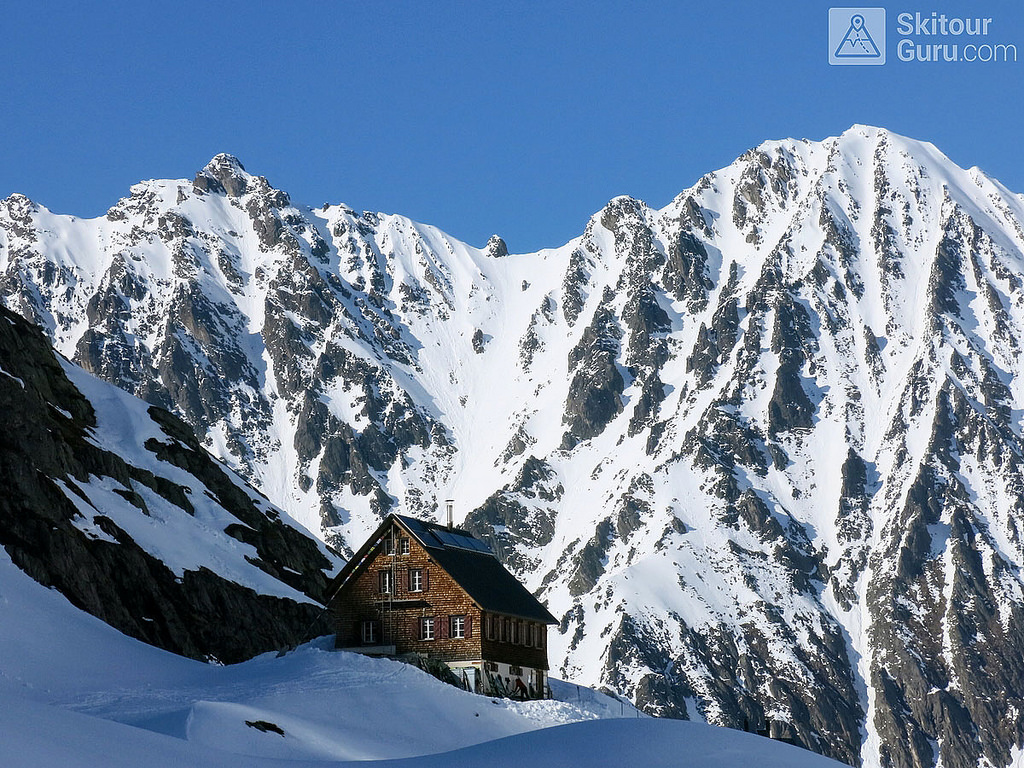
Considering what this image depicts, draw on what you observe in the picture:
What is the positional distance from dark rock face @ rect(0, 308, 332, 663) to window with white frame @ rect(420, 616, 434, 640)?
1329 centimetres

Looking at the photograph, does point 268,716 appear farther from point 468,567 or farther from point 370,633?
point 468,567

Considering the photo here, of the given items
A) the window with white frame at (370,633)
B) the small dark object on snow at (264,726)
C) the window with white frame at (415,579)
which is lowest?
the small dark object on snow at (264,726)

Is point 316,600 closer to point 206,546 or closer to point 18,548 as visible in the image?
point 206,546

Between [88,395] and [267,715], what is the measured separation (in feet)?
235

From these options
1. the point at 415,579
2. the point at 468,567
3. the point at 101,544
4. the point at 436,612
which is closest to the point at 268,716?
the point at 436,612

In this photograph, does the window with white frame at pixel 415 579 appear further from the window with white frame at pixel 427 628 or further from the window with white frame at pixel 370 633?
the window with white frame at pixel 370 633

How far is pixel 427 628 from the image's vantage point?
85.4 meters

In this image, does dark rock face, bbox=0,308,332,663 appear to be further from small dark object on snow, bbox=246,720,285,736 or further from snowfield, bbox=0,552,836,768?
small dark object on snow, bbox=246,720,285,736

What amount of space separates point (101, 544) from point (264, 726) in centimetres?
3918

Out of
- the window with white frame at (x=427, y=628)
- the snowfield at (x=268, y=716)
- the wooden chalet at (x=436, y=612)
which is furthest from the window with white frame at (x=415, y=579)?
the snowfield at (x=268, y=716)

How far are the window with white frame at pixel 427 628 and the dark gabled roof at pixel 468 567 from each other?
8.45 ft

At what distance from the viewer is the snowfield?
36.9 metres

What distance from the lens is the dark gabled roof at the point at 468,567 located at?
86938mm

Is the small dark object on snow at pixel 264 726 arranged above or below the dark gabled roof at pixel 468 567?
below
